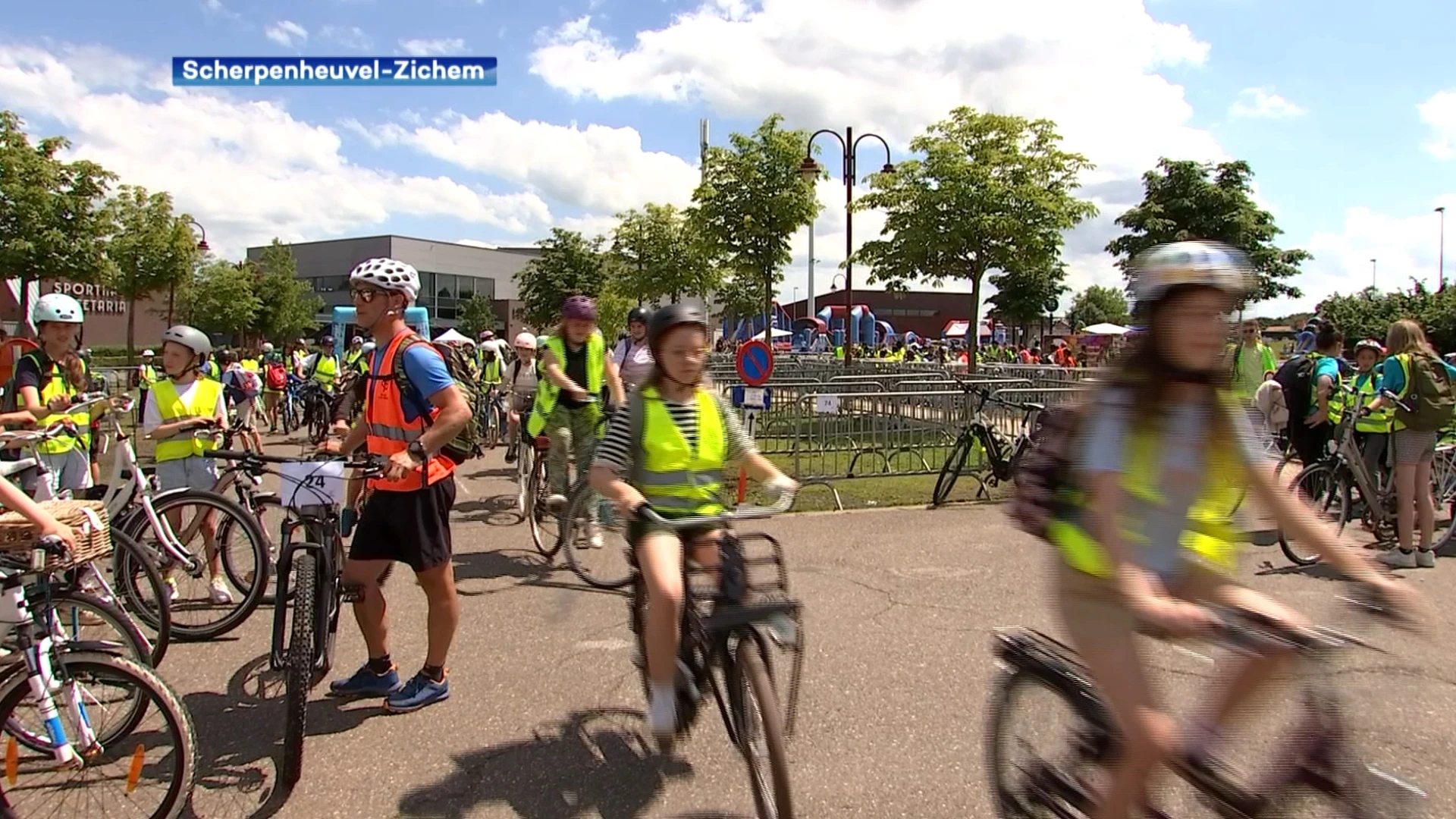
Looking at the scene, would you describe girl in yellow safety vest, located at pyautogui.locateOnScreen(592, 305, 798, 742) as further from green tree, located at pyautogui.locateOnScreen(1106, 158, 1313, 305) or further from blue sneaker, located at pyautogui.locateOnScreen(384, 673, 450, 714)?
green tree, located at pyautogui.locateOnScreen(1106, 158, 1313, 305)

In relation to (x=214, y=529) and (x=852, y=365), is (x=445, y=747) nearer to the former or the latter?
(x=214, y=529)

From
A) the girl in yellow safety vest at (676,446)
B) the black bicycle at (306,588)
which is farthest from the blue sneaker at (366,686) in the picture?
the girl in yellow safety vest at (676,446)

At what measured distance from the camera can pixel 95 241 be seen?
18.8 meters

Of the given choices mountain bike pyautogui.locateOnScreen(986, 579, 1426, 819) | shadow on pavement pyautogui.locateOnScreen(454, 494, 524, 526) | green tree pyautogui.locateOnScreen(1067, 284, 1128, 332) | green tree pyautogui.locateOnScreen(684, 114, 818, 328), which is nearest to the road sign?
shadow on pavement pyautogui.locateOnScreen(454, 494, 524, 526)

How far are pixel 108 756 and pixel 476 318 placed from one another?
72.0m

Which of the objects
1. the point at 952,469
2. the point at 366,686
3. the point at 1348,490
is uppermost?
the point at 1348,490

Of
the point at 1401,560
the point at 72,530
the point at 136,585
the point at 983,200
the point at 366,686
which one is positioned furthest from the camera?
the point at 983,200

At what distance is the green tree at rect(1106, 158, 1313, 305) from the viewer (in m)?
33.8

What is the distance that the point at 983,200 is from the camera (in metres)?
16.0

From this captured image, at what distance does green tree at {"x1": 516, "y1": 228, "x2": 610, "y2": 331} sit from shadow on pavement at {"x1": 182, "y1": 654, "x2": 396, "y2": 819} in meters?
42.1

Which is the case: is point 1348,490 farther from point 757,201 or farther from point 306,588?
point 757,201

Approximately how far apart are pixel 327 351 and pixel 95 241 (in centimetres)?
764

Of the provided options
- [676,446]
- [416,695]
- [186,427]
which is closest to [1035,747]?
[676,446]

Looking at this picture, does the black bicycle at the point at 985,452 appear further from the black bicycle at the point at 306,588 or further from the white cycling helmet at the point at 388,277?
the black bicycle at the point at 306,588
